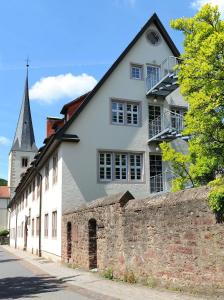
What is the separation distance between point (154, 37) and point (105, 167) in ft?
27.7

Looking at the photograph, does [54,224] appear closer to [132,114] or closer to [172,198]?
[132,114]

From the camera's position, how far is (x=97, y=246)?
15961mm

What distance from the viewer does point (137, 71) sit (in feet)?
82.6

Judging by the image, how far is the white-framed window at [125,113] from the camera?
24141mm

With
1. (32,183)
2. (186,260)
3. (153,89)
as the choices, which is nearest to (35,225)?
(32,183)

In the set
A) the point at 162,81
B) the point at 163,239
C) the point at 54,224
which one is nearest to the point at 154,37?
the point at 162,81

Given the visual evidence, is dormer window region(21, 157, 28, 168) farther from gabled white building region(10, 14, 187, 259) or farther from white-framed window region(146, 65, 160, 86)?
white-framed window region(146, 65, 160, 86)

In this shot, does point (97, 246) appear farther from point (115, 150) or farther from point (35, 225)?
point (35, 225)

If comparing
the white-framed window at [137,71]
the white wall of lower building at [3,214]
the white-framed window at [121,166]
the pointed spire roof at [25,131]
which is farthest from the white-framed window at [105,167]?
the white wall of lower building at [3,214]

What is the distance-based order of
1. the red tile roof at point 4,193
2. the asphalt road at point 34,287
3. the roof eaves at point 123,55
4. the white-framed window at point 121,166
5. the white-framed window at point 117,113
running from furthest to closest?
1. the red tile roof at point 4,193
2. the white-framed window at point 117,113
3. the white-framed window at point 121,166
4. the roof eaves at point 123,55
5. the asphalt road at point 34,287

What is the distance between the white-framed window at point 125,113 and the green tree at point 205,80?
47.0 ft

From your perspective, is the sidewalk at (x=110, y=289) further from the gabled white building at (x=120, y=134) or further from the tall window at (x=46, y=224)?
the tall window at (x=46, y=224)

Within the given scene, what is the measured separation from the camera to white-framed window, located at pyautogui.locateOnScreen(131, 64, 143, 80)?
82.1ft

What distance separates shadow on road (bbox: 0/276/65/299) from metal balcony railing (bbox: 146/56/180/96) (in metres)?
12.4
